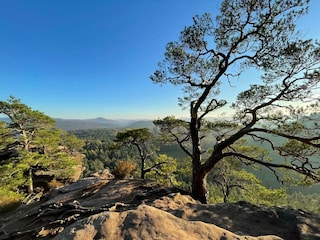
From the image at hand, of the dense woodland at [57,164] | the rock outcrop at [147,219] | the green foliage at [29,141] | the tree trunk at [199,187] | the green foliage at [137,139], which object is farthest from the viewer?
the green foliage at [29,141]

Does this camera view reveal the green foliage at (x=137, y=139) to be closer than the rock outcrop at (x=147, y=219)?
No

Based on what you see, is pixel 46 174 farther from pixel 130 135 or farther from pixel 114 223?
pixel 114 223

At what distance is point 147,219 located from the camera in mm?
3754

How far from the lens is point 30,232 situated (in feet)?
17.7

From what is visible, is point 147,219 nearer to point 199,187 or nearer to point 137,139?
point 199,187

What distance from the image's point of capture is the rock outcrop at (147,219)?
354cm

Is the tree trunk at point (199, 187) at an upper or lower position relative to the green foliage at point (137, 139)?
lower

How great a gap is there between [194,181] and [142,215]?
18.3ft

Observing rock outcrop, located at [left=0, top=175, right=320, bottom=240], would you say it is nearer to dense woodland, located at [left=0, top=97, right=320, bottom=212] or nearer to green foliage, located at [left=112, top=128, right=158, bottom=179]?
dense woodland, located at [left=0, top=97, right=320, bottom=212]

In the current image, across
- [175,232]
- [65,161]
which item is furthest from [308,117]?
[65,161]

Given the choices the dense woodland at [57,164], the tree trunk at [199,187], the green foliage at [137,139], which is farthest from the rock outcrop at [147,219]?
the green foliage at [137,139]

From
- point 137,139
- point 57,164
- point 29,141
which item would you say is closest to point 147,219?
point 137,139

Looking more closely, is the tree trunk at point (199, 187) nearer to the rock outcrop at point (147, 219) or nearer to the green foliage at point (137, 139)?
the rock outcrop at point (147, 219)

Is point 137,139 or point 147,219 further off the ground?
point 137,139
